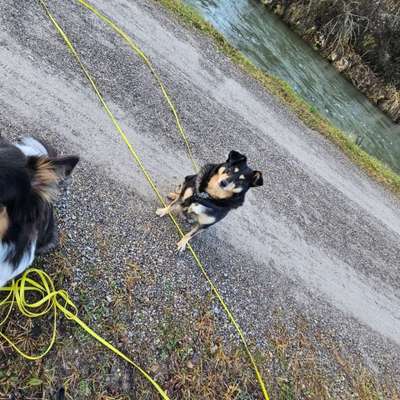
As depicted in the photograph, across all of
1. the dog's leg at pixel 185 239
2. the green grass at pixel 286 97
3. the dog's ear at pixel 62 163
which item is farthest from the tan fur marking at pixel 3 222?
the green grass at pixel 286 97

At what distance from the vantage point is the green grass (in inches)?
415

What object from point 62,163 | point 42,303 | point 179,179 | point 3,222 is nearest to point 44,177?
point 62,163

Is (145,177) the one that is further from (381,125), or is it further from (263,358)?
(381,125)

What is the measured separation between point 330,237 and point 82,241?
5.47 meters

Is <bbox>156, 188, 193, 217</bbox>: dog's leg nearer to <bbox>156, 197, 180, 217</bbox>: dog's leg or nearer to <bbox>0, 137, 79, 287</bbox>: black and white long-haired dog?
<bbox>156, 197, 180, 217</bbox>: dog's leg

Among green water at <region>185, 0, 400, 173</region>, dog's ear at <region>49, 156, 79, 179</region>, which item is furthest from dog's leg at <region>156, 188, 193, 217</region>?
green water at <region>185, 0, 400, 173</region>

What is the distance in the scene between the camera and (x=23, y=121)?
16.0 feet

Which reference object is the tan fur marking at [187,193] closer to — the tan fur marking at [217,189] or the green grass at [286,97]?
the tan fur marking at [217,189]

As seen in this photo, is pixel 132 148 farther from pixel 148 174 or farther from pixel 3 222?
pixel 3 222

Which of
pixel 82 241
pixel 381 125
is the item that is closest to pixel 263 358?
pixel 82 241

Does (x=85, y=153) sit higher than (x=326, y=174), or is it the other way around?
(x=326, y=174)

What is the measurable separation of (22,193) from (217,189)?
2.72m

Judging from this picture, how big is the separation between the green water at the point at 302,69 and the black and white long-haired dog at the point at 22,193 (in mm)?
12901

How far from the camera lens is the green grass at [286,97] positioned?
1055 cm
